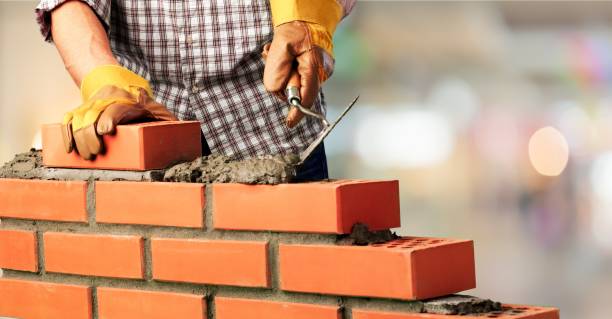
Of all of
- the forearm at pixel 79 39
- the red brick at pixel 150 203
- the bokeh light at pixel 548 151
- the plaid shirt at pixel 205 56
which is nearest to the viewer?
the red brick at pixel 150 203

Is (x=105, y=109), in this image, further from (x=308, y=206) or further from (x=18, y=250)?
(x=308, y=206)

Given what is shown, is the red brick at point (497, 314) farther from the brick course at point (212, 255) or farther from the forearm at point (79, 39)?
the forearm at point (79, 39)

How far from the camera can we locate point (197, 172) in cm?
218

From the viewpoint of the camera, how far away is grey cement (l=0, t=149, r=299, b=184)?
2062mm

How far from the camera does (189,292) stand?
2.16 meters

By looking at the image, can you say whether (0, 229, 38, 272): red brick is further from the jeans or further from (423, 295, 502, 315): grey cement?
(423, 295, 502, 315): grey cement

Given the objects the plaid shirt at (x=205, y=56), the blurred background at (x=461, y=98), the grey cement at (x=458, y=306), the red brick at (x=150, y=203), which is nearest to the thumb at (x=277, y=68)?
the red brick at (x=150, y=203)

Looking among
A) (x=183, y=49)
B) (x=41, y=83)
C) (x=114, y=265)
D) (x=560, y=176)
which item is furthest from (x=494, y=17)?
(x=114, y=265)

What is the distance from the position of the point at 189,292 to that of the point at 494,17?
891 centimetres

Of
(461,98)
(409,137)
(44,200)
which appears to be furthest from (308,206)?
(461,98)

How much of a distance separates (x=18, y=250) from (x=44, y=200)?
0.14 meters

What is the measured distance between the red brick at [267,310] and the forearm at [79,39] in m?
0.75

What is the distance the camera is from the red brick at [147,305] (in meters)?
2.13

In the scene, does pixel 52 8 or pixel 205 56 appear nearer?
pixel 52 8
